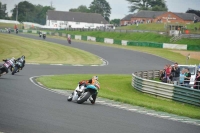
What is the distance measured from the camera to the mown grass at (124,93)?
17.2 m

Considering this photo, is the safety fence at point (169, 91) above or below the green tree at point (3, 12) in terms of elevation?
below

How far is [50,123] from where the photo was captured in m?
10.9

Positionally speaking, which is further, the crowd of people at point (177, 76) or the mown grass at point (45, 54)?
the mown grass at point (45, 54)

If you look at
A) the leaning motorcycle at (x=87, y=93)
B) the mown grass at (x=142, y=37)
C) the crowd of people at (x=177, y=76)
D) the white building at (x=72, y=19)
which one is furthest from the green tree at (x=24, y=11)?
the leaning motorcycle at (x=87, y=93)

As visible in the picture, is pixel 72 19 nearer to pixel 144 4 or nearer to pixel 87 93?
pixel 144 4

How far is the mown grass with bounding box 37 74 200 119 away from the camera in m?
17.2

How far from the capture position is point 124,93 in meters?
23.9

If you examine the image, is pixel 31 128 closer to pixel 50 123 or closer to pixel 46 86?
pixel 50 123

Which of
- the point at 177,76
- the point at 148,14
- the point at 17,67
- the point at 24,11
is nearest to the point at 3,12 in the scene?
the point at 24,11

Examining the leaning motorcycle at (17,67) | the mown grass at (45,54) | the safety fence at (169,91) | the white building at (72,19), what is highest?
the white building at (72,19)

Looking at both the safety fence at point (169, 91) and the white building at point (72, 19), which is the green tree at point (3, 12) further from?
the safety fence at point (169, 91)

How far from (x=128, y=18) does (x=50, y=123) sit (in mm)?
147024

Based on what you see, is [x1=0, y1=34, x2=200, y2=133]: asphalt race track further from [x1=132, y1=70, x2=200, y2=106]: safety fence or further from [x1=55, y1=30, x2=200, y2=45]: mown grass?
[x1=55, y1=30, x2=200, y2=45]: mown grass

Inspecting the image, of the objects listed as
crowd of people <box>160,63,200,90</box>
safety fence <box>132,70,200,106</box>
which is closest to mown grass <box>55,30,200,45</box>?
crowd of people <box>160,63,200,90</box>
